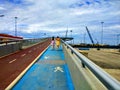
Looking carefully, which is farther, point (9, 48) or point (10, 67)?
point (9, 48)

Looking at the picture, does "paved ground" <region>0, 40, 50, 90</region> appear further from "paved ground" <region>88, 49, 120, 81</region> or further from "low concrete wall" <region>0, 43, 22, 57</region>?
"paved ground" <region>88, 49, 120, 81</region>

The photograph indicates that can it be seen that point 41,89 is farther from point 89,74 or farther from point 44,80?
point 89,74

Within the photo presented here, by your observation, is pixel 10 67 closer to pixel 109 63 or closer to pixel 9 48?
pixel 9 48

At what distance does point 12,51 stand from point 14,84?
21062mm

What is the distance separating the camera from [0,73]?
15023 mm

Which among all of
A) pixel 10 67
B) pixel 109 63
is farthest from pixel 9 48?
pixel 109 63

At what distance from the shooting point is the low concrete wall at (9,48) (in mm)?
27422

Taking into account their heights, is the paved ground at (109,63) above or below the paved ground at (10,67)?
below

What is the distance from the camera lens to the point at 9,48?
3086 centimetres

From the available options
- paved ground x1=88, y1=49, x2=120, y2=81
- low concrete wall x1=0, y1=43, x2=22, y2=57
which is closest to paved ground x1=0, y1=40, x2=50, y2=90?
low concrete wall x1=0, y1=43, x2=22, y2=57

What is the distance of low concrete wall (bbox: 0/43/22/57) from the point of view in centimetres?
2742

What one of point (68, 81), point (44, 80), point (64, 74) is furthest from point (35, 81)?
point (64, 74)

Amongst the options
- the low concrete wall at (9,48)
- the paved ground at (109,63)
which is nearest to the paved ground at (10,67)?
the low concrete wall at (9,48)

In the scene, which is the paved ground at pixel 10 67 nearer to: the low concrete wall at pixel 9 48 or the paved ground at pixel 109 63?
the low concrete wall at pixel 9 48
